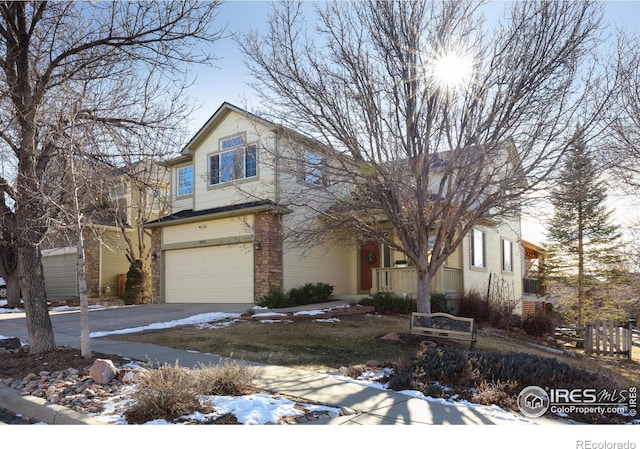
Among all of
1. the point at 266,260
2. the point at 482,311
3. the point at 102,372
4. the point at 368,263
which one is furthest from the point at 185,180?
the point at 102,372

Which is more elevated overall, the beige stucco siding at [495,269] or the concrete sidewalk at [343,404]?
the beige stucco siding at [495,269]

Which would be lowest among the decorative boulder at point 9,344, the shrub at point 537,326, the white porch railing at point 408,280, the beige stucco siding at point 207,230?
the shrub at point 537,326

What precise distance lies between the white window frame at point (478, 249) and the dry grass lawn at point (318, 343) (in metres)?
5.58

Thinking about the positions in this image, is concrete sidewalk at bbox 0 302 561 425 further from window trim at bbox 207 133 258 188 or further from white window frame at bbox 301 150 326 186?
window trim at bbox 207 133 258 188

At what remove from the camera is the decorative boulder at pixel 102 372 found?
6648mm

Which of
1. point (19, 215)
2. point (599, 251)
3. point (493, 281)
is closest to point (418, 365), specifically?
point (19, 215)

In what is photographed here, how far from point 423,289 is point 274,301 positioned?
5.86 metres

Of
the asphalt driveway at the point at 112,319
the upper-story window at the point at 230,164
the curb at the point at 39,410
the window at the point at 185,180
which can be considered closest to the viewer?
the curb at the point at 39,410

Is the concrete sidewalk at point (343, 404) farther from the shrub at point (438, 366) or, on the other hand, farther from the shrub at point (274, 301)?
the shrub at point (274, 301)

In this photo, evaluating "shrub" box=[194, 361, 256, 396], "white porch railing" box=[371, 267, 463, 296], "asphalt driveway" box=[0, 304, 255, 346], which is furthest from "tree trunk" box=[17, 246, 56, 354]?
"white porch railing" box=[371, 267, 463, 296]

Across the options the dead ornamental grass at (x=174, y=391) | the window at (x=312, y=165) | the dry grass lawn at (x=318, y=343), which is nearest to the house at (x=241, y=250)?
the dry grass lawn at (x=318, y=343)

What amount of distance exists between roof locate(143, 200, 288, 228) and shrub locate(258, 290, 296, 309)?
103 inches

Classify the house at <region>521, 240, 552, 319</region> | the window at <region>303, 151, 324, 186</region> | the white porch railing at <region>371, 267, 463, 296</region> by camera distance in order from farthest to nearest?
the house at <region>521, 240, 552, 319</region> < the white porch railing at <region>371, 267, 463, 296</region> < the window at <region>303, 151, 324, 186</region>

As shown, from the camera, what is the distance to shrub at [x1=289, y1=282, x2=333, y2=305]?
56.9 feet
